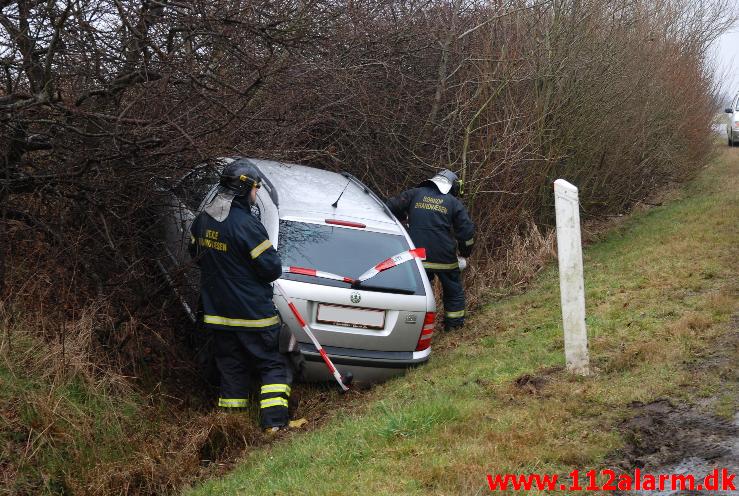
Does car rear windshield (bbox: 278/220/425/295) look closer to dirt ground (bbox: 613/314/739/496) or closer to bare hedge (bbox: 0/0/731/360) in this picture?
bare hedge (bbox: 0/0/731/360)

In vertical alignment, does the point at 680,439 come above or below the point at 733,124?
below

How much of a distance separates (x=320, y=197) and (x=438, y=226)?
177cm

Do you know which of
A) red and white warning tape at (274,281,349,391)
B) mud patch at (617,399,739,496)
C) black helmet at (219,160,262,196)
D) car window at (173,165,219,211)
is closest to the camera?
mud patch at (617,399,739,496)

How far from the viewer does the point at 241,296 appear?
643cm

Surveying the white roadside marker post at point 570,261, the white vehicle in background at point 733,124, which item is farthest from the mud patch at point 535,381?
the white vehicle in background at point 733,124

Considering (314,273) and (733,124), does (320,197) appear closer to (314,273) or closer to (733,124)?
(314,273)

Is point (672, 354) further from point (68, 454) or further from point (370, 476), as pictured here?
point (68, 454)

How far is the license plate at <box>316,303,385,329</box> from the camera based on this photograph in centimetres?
670

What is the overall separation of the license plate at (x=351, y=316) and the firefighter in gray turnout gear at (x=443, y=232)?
2.19 meters

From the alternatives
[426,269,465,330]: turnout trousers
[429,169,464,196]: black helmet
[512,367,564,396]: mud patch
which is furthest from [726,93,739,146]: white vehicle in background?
[512,367,564,396]: mud patch

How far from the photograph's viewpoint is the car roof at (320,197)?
732cm

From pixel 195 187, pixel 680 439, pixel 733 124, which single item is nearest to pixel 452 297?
pixel 195 187

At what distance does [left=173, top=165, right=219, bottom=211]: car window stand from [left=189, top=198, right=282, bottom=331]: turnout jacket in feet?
2.66

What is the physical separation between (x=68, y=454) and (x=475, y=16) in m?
9.10
